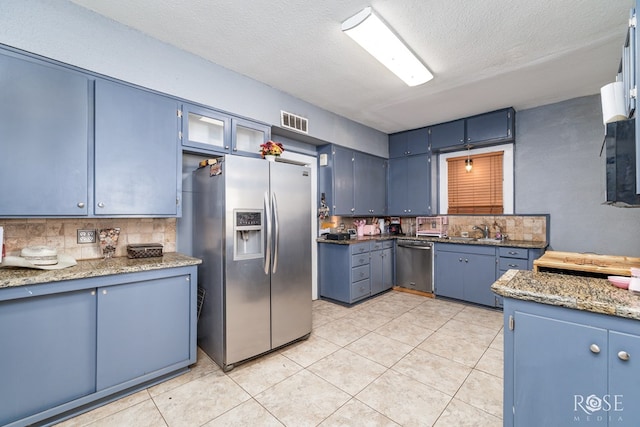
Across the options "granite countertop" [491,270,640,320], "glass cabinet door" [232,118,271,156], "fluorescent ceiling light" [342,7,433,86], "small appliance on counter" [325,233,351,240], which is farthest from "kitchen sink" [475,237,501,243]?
"glass cabinet door" [232,118,271,156]

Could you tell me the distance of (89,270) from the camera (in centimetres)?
179

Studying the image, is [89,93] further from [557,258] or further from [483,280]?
[483,280]

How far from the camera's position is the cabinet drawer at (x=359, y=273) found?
383cm

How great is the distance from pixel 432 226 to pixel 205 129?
3834 mm

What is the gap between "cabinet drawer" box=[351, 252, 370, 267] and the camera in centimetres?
383

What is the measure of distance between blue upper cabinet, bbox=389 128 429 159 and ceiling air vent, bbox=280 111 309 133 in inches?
84.8

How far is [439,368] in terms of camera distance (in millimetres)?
2312

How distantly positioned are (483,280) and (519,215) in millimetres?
1139

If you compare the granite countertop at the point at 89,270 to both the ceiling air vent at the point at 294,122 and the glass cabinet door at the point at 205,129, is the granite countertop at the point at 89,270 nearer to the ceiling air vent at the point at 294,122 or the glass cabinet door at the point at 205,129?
the glass cabinet door at the point at 205,129

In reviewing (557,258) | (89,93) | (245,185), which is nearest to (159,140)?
(89,93)

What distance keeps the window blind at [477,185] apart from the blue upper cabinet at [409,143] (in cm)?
54

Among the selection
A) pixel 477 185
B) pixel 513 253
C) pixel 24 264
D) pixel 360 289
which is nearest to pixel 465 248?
pixel 513 253

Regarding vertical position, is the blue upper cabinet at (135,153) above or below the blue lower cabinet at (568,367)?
above

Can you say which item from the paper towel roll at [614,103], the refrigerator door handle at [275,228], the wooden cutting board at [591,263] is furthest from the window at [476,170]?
the refrigerator door handle at [275,228]
